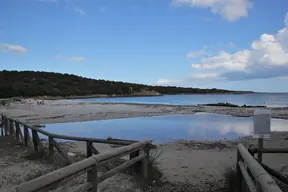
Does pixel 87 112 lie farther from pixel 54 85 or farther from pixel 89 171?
pixel 54 85

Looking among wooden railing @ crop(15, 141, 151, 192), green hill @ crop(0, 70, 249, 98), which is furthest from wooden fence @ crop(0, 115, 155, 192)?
green hill @ crop(0, 70, 249, 98)

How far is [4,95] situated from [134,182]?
84.5 m

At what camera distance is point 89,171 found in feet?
13.5

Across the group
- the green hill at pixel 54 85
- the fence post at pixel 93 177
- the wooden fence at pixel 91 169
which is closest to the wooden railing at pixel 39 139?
the wooden fence at pixel 91 169

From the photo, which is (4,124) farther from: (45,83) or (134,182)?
(45,83)

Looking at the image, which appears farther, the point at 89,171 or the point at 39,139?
the point at 39,139

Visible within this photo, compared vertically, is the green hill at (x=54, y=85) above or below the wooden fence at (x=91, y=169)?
above

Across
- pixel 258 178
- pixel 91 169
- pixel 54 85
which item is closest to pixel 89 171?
pixel 91 169

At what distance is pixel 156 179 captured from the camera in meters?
6.45

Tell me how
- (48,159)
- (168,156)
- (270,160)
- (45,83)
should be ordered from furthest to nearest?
(45,83), (168,156), (270,160), (48,159)

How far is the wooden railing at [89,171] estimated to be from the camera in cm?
285

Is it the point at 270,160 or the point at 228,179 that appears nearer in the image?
the point at 228,179

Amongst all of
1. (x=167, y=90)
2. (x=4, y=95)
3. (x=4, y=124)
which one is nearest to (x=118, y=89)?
(x=167, y=90)

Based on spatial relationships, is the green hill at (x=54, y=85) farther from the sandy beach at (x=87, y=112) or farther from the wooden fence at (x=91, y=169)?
the wooden fence at (x=91, y=169)
